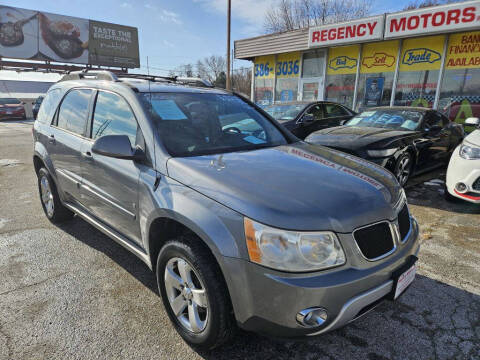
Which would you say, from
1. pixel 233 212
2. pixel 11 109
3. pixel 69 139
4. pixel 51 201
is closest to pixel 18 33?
pixel 11 109

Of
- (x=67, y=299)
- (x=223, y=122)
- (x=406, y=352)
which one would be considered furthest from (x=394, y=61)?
(x=67, y=299)

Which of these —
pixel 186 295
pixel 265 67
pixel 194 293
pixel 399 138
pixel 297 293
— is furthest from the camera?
pixel 265 67

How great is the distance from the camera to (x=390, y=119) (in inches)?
241

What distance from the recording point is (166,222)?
220cm

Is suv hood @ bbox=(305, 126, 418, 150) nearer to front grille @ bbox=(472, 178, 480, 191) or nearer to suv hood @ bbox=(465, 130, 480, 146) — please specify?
suv hood @ bbox=(465, 130, 480, 146)

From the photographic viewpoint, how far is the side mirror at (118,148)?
2240mm

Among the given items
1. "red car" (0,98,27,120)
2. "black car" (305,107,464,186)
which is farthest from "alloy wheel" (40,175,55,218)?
"red car" (0,98,27,120)

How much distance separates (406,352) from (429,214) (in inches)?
117

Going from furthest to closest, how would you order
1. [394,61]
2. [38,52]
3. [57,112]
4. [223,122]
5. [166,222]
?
[38,52] < [394,61] < [57,112] < [223,122] < [166,222]

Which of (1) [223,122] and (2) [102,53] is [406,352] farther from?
(2) [102,53]

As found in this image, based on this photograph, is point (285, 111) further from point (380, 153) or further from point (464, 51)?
point (464, 51)

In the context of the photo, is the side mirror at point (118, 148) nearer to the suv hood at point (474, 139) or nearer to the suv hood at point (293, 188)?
the suv hood at point (293, 188)

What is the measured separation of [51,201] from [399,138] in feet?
17.1

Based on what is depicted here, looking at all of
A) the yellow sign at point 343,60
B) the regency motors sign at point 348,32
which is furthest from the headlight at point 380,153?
the yellow sign at point 343,60
